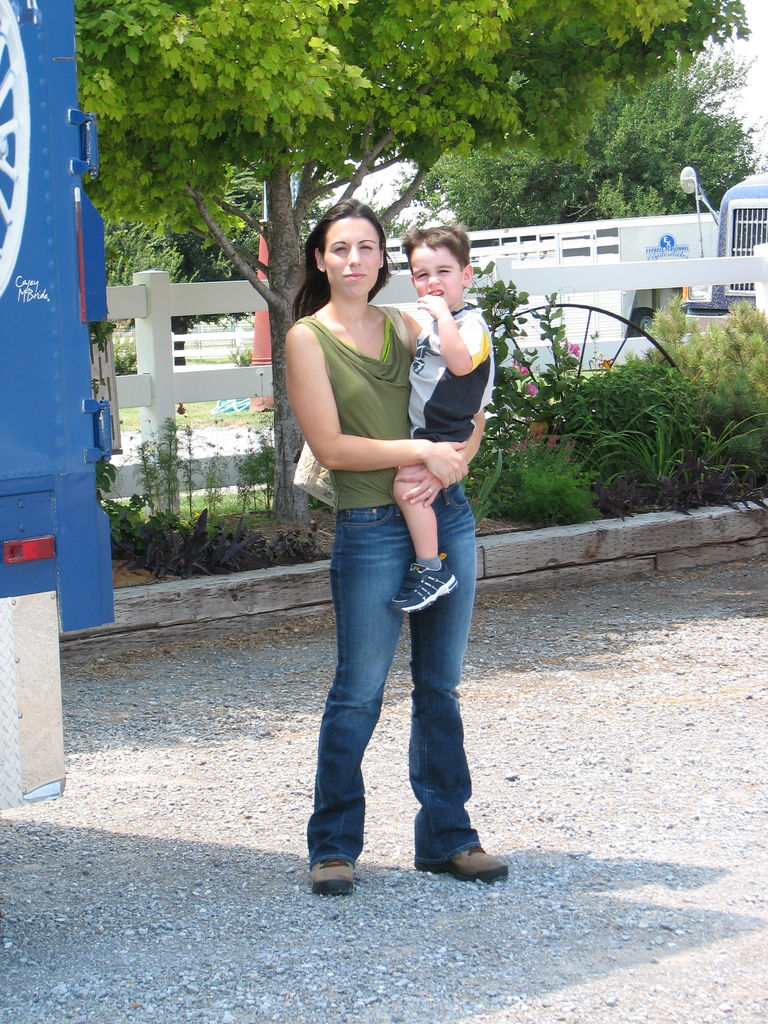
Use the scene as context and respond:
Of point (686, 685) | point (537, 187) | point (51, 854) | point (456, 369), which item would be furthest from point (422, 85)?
point (537, 187)

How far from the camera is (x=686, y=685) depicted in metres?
5.72

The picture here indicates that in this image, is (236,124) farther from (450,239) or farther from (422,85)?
(450,239)

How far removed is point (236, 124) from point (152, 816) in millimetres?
4317

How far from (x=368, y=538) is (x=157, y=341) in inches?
232

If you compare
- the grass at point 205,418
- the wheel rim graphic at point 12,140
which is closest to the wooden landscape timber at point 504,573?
the wheel rim graphic at point 12,140

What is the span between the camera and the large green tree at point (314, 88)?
6074mm

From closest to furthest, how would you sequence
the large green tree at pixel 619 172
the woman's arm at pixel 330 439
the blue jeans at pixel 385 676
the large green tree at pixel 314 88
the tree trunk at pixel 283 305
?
the woman's arm at pixel 330 439, the blue jeans at pixel 385 676, the large green tree at pixel 314 88, the tree trunk at pixel 283 305, the large green tree at pixel 619 172

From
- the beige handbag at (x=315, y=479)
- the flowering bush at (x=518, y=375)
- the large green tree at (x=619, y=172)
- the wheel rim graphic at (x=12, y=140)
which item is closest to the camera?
the wheel rim graphic at (x=12, y=140)

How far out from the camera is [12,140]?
313 cm

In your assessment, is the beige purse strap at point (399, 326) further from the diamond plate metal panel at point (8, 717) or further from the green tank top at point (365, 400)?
the diamond plate metal panel at point (8, 717)

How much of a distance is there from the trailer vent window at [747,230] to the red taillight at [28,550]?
1810 cm

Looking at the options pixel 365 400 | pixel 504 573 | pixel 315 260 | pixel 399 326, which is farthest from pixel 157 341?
pixel 365 400

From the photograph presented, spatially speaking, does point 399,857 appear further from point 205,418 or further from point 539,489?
point 205,418

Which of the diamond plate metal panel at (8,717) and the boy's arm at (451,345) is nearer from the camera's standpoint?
the diamond plate metal panel at (8,717)
